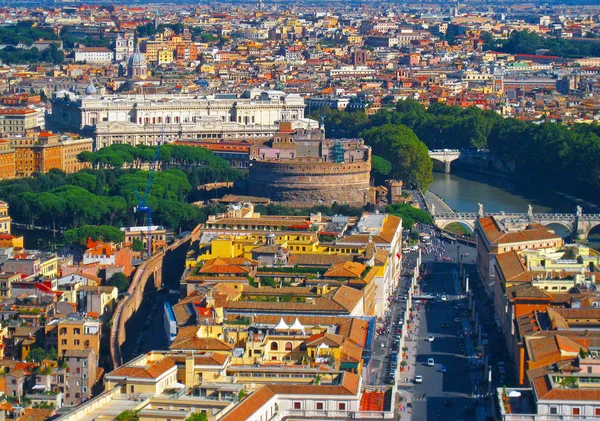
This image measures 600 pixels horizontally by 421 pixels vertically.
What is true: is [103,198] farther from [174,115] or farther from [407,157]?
[174,115]

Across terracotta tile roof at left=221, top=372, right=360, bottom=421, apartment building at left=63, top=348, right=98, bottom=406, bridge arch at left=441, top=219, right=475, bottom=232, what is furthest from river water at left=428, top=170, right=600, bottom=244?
terracotta tile roof at left=221, top=372, right=360, bottom=421

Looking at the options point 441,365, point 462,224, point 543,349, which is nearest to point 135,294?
point 441,365

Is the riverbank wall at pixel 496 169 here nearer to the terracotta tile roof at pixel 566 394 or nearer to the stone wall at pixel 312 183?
the stone wall at pixel 312 183

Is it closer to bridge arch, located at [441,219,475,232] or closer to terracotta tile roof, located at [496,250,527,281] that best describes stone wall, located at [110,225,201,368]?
terracotta tile roof, located at [496,250,527,281]

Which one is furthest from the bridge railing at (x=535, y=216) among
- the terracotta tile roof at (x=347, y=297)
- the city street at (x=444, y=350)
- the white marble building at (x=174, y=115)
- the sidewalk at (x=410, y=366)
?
the white marble building at (x=174, y=115)

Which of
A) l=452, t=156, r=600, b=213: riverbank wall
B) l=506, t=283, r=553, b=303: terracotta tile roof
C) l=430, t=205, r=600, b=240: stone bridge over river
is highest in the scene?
l=506, t=283, r=553, b=303: terracotta tile roof

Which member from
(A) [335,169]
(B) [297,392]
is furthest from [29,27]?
(B) [297,392]

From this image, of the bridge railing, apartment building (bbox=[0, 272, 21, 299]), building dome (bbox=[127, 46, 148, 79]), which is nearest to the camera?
apartment building (bbox=[0, 272, 21, 299])
